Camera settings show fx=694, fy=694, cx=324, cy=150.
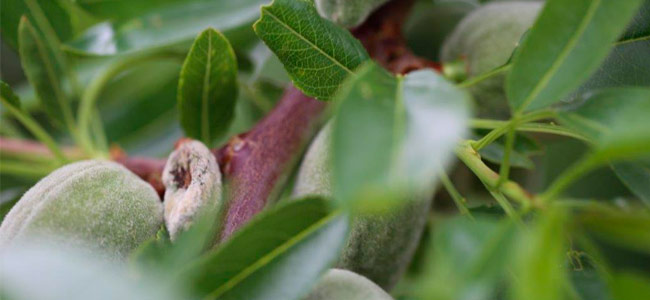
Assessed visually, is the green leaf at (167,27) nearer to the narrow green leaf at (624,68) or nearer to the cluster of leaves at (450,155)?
the cluster of leaves at (450,155)

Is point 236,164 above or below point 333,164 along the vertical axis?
below

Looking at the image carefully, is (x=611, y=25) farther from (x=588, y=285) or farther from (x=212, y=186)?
(x=212, y=186)

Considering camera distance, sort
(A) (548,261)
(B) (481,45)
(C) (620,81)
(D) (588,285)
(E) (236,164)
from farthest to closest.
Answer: (B) (481,45) < (E) (236,164) < (C) (620,81) < (D) (588,285) < (A) (548,261)

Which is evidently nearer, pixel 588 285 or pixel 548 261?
pixel 548 261

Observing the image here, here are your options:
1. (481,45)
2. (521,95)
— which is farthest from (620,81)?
(481,45)

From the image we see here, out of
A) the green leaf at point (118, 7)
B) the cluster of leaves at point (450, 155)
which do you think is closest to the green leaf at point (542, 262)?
the cluster of leaves at point (450, 155)

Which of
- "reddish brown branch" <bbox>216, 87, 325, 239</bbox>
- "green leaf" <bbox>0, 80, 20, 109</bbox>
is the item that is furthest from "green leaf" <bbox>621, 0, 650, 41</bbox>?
"green leaf" <bbox>0, 80, 20, 109</bbox>

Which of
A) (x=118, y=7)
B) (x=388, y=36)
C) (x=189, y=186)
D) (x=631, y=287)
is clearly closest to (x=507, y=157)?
(x=631, y=287)

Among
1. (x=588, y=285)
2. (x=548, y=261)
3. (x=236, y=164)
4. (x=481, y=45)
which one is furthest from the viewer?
(x=481, y=45)

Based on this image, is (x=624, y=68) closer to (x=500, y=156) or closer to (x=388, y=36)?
(x=500, y=156)
